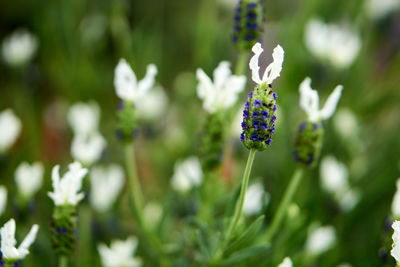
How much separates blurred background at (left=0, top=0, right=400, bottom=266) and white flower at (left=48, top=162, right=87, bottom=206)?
139 millimetres

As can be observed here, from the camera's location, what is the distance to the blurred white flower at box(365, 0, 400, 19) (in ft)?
2.95

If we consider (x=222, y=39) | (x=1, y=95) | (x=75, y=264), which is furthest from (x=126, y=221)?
(x=1, y=95)

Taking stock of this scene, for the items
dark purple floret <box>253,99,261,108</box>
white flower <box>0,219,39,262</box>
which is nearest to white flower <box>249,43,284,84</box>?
dark purple floret <box>253,99,261,108</box>

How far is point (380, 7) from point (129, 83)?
61cm

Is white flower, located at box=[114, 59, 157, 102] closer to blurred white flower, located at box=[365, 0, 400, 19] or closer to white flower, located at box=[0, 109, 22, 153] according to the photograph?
white flower, located at box=[0, 109, 22, 153]

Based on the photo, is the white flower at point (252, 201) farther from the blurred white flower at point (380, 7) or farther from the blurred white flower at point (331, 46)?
the blurred white flower at point (380, 7)

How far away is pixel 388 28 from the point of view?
36.9 inches

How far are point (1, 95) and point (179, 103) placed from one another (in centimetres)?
48

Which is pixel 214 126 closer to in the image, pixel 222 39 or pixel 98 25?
pixel 222 39

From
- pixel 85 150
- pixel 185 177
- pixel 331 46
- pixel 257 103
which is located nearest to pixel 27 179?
pixel 85 150

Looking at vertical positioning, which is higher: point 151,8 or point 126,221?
point 151,8

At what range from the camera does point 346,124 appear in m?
0.79

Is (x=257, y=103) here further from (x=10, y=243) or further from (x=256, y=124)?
(x=10, y=243)

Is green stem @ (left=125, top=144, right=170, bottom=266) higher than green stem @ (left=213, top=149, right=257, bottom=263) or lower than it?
higher
